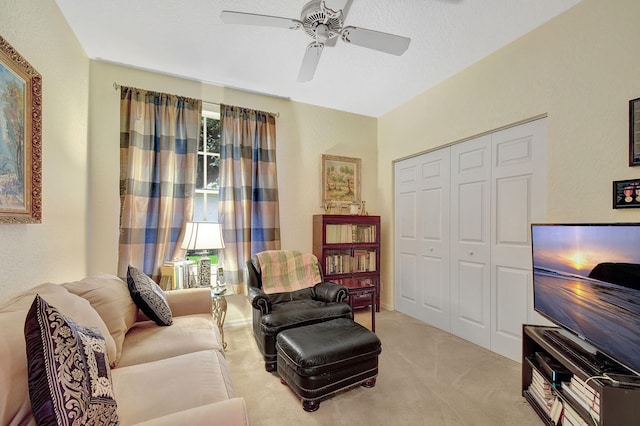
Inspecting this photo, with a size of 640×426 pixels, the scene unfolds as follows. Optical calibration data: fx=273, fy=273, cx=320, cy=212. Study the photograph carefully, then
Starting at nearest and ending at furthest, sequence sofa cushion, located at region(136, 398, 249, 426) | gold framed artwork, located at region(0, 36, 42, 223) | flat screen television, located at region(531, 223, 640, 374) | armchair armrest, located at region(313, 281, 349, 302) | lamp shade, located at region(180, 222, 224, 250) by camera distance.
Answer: sofa cushion, located at region(136, 398, 249, 426)
flat screen television, located at region(531, 223, 640, 374)
gold framed artwork, located at region(0, 36, 42, 223)
lamp shade, located at region(180, 222, 224, 250)
armchair armrest, located at region(313, 281, 349, 302)

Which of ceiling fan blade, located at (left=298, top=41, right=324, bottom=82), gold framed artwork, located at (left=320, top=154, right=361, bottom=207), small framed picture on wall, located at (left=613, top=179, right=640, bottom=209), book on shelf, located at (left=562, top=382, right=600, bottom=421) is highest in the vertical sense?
ceiling fan blade, located at (left=298, top=41, right=324, bottom=82)

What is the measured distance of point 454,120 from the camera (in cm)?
296

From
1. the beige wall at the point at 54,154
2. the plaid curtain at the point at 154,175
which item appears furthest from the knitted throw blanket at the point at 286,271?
the beige wall at the point at 54,154

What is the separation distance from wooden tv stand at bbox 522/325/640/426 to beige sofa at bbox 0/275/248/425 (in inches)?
61.5

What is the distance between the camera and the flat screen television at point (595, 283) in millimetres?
1248

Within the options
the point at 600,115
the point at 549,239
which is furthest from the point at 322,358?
the point at 600,115

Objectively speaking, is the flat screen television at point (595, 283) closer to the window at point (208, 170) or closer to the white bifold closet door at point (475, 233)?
the white bifold closet door at point (475, 233)

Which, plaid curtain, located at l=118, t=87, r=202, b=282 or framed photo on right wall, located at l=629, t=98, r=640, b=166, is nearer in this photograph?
framed photo on right wall, located at l=629, t=98, r=640, b=166

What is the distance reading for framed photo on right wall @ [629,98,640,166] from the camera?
5.59ft

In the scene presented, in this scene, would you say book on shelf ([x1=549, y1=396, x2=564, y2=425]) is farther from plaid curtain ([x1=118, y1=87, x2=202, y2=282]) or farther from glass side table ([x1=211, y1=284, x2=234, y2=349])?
plaid curtain ([x1=118, y1=87, x2=202, y2=282])

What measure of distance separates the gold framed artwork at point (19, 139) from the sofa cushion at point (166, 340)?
36.4 inches

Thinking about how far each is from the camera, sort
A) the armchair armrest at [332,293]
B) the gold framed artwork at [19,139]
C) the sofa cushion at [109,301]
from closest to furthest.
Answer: the gold framed artwork at [19,139] → the sofa cushion at [109,301] → the armchair armrest at [332,293]

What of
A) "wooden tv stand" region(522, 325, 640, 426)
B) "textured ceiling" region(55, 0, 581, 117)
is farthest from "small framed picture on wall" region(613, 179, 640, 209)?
"textured ceiling" region(55, 0, 581, 117)

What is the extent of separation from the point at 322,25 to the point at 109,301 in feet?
7.30
